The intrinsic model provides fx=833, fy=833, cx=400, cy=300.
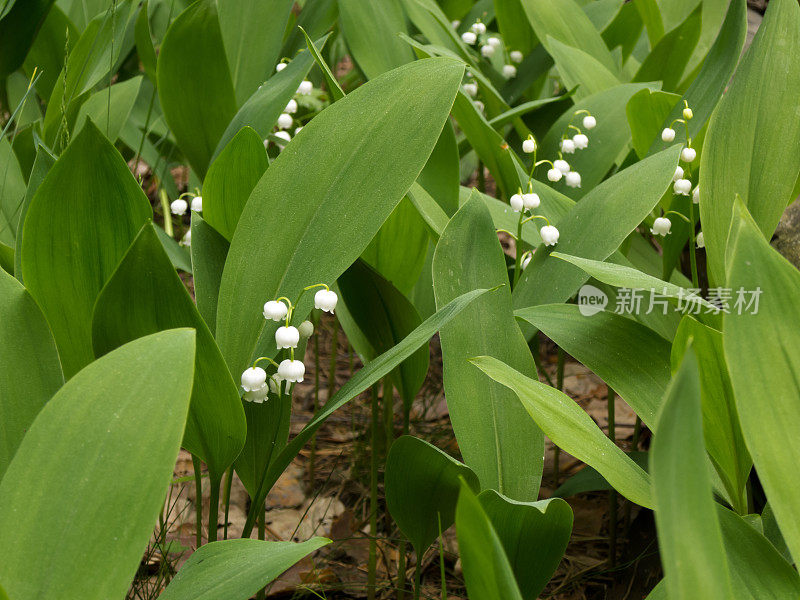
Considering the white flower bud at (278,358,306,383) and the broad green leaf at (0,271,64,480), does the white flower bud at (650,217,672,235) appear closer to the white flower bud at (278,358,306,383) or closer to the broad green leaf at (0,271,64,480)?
the white flower bud at (278,358,306,383)

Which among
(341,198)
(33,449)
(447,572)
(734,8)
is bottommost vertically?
(447,572)

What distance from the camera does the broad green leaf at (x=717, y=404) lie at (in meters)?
0.84

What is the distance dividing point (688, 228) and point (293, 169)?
64 centimetres

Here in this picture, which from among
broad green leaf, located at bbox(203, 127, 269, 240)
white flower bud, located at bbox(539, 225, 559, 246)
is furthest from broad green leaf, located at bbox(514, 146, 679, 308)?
broad green leaf, located at bbox(203, 127, 269, 240)

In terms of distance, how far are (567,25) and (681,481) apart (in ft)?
4.44

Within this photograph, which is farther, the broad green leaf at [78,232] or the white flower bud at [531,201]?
the white flower bud at [531,201]

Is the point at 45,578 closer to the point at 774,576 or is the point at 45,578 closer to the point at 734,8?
the point at 774,576

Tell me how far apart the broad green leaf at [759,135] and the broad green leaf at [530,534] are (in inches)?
15.7

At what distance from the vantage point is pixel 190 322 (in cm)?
75

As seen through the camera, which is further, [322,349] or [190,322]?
[322,349]

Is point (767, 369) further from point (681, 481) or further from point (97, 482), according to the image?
point (97, 482)

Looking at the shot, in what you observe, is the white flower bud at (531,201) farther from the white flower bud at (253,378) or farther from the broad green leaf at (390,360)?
the white flower bud at (253,378)

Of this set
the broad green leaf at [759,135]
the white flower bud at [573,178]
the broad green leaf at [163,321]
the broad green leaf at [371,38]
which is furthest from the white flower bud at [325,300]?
the broad green leaf at [371,38]

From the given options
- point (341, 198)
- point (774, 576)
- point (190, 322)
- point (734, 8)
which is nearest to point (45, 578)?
point (190, 322)
